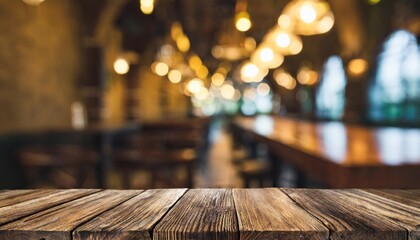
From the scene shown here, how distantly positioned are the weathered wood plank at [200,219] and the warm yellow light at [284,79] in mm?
16465

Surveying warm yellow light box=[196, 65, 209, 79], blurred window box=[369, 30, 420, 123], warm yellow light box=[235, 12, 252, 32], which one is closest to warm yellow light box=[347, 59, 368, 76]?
blurred window box=[369, 30, 420, 123]

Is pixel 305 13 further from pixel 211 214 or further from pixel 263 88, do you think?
pixel 263 88

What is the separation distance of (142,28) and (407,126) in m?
7.11

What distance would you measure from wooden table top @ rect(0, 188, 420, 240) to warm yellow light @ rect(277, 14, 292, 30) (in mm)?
5508

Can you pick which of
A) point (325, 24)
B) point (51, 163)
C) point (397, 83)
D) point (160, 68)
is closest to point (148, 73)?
point (160, 68)

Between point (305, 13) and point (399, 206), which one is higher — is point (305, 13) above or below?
above

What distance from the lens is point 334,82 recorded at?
13352 mm

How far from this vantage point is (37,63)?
5586mm

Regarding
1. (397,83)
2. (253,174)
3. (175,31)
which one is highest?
(175,31)

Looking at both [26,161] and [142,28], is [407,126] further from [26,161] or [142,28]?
[26,161]

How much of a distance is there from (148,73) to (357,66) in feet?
21.7

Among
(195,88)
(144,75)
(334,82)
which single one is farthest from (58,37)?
(195,88)

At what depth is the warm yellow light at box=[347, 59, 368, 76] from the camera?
8719 mm

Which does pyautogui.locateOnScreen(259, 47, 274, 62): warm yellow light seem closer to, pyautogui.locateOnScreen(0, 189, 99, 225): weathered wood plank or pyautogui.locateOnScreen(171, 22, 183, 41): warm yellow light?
pyautogui.locateOnScreen(171, 22, 183, 41): warm yellow light
